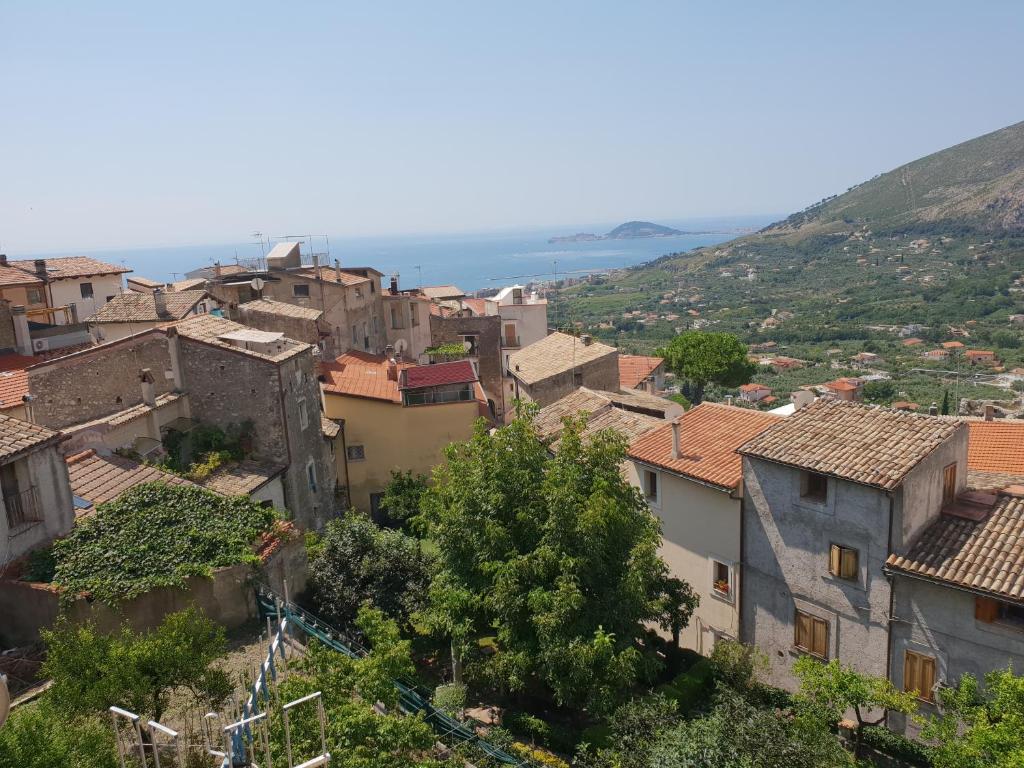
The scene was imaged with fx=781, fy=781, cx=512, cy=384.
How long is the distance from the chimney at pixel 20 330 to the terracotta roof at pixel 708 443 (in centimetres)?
2595

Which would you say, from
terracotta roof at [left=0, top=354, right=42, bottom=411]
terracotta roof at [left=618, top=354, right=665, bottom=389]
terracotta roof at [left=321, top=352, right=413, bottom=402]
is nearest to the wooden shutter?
terracotta roof at [left=321, top=352, right=413, bottom=402]

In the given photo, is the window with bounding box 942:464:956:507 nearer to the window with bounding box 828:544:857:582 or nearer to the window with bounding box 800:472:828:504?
the window with bounding box 828:544:857:582

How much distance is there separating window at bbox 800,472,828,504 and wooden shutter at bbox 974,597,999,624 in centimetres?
409

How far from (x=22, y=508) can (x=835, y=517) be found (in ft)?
60.3

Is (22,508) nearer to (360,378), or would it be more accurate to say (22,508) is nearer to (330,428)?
(330,428)

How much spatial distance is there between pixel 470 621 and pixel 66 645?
793cm

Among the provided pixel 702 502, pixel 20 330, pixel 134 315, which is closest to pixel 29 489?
pixel 134 315

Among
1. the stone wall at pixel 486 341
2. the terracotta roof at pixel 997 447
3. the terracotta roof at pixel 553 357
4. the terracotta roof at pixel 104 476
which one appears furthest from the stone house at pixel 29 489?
the stone wall at pixel 486 341

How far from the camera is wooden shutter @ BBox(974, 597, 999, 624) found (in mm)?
16375

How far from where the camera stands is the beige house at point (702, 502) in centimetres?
2170

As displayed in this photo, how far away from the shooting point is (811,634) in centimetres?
1984

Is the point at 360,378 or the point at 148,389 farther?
the point at 360,378

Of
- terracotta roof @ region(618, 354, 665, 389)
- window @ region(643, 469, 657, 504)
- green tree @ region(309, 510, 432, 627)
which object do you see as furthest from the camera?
terracotta roof @ region(618, 354, 665, 389)

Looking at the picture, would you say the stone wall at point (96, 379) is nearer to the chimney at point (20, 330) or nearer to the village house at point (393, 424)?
the village house at point (393, 424)
